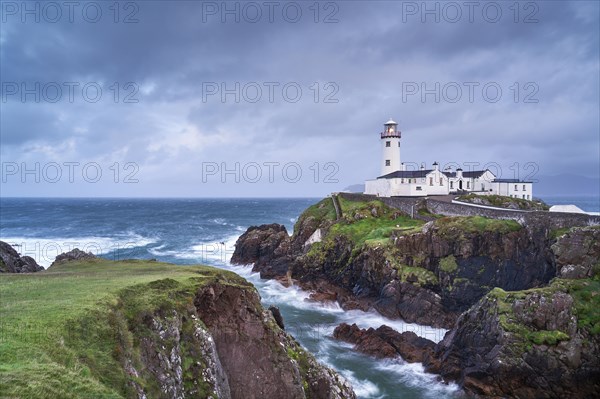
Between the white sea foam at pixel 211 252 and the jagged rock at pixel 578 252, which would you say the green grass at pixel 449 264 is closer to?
the jagged rock at pixel 578 252

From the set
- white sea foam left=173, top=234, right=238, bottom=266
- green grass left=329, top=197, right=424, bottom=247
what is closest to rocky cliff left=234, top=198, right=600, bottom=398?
green grass left=329, top=197, right=424, bottom=247

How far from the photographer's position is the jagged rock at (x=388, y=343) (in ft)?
103

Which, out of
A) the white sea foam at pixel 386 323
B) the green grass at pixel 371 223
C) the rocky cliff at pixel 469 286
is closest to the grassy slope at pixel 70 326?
the rocky cliff at pixel 469 286

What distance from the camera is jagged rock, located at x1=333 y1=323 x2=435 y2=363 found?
31.4 metres

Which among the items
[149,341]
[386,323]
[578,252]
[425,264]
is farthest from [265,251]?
[149,341]

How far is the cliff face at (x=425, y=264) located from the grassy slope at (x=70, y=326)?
2289 centimetres

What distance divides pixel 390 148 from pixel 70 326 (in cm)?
6802

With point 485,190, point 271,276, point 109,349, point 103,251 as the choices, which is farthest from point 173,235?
point 109,349

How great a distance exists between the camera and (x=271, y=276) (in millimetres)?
56562

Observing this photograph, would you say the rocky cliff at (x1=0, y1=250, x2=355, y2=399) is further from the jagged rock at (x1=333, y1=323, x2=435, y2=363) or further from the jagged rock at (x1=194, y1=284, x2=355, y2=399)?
the jagged rock at (x1=333, y1=323, x2=435, y2=363)

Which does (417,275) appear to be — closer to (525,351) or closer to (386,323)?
(386,323)

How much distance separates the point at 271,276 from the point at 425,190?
99.8ft

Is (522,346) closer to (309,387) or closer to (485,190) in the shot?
(309,387)

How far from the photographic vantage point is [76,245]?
261 ft
